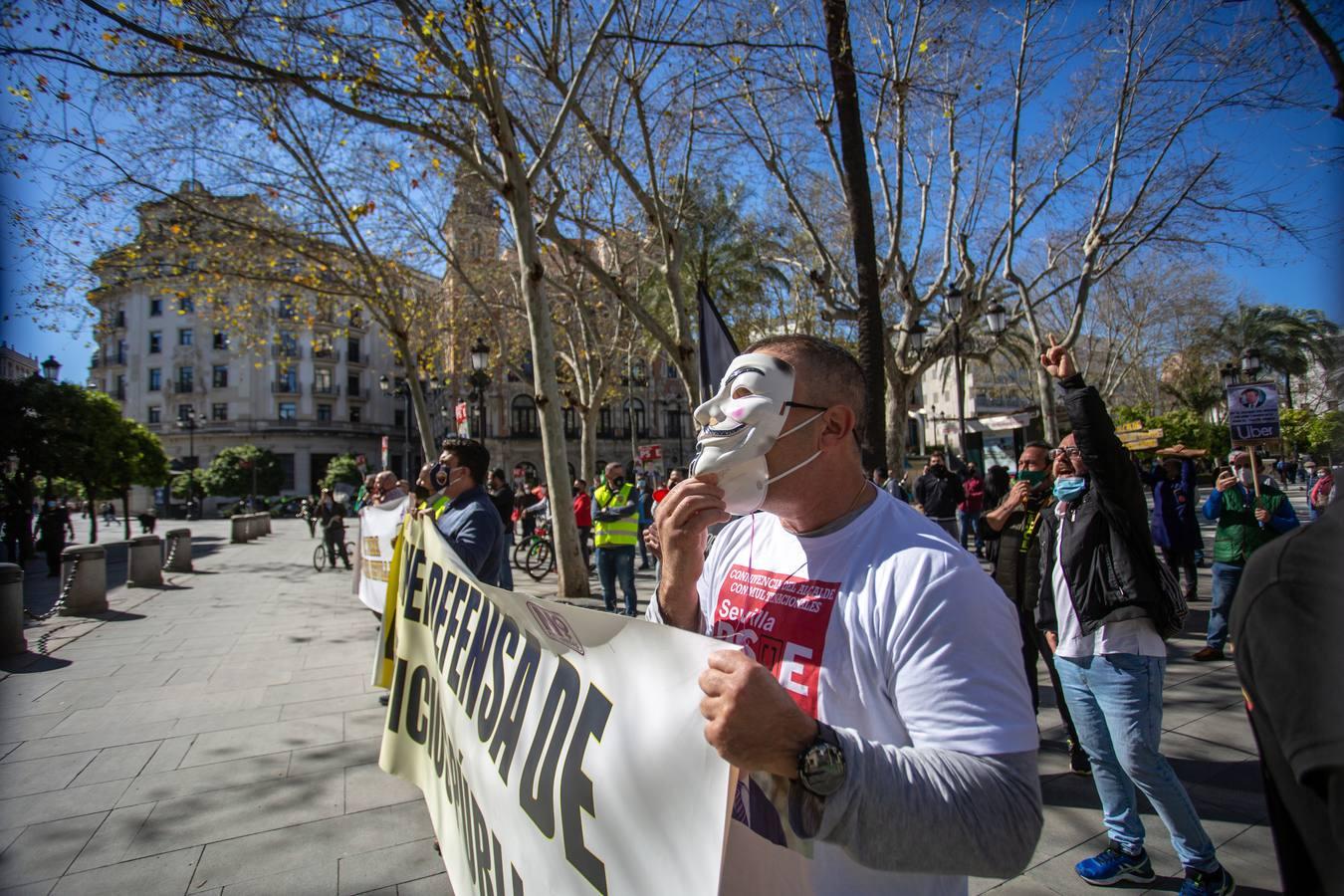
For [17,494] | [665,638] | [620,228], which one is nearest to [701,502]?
[665,638]

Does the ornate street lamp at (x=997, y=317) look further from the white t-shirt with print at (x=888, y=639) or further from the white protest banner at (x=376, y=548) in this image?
the white t-shirt with print at (x=888, y=639)

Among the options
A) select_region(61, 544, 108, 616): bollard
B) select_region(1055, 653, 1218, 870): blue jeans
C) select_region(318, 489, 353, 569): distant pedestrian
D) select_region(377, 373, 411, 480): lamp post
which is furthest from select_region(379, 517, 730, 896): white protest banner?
select_region(377, 373, 411, 480): lamp post

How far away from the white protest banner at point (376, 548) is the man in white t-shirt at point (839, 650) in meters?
4.56

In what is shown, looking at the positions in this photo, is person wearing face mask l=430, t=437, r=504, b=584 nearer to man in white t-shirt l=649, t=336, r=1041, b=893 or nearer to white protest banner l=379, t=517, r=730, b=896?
white protest banner l=379, t=517, r=730, b=896

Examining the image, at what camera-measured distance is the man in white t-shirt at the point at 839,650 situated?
43.0 inches

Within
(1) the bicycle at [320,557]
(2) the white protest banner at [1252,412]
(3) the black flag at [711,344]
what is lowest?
(1) the bicycle at [320,557]

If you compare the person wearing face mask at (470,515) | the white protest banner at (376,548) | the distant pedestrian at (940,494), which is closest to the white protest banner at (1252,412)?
the person wearing face mask at (470,515)

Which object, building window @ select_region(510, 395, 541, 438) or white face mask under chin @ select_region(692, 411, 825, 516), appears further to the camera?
building window @ select_region(510, 395, 541, 438)

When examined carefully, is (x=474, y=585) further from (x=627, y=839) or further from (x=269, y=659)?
(x=269, y=659)

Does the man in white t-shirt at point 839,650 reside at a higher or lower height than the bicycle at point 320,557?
higher

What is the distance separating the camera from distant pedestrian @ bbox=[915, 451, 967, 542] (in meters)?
10.5

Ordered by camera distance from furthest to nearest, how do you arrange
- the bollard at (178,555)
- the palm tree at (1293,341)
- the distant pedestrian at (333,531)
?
the distant pedestrian at (333,531) → the bollard at (178,555) → the palm tree at (1293,341)

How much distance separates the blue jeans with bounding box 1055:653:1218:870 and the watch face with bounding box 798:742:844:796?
232cm

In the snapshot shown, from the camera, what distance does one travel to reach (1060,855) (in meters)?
3.17
